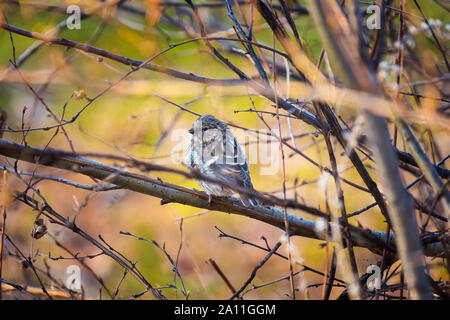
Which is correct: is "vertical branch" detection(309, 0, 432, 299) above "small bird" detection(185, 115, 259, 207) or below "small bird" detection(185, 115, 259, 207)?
below

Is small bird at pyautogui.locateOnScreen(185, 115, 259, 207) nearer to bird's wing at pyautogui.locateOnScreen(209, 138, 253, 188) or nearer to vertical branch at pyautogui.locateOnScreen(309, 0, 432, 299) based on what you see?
bird's wing at pyautogui.locateOnScreen(209, 138, 253, 188)

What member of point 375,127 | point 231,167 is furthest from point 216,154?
point 375,127

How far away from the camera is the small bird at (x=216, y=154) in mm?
3671

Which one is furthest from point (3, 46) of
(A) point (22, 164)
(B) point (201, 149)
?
(B) point (201, 149)

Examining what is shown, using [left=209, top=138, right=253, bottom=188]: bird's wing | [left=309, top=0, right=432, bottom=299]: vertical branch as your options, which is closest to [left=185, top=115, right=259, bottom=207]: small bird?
[left=209, top=138, right=253, bottom=188]: bird's wing

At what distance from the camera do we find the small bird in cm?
367

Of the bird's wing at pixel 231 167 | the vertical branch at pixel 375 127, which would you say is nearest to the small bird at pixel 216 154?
the bird's wing at pixel 231 167

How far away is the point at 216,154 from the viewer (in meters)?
3.81

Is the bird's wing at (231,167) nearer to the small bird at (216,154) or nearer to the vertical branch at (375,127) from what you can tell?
the small bird at (216,154)

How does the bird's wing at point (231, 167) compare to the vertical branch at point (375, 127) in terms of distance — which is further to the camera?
the bird's wing at point (231, 167)

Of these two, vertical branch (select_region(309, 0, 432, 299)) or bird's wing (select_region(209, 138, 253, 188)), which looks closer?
vertical branch (select_region(309, 0, 432, 299))

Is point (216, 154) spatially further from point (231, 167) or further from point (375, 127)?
point (375, 127)
